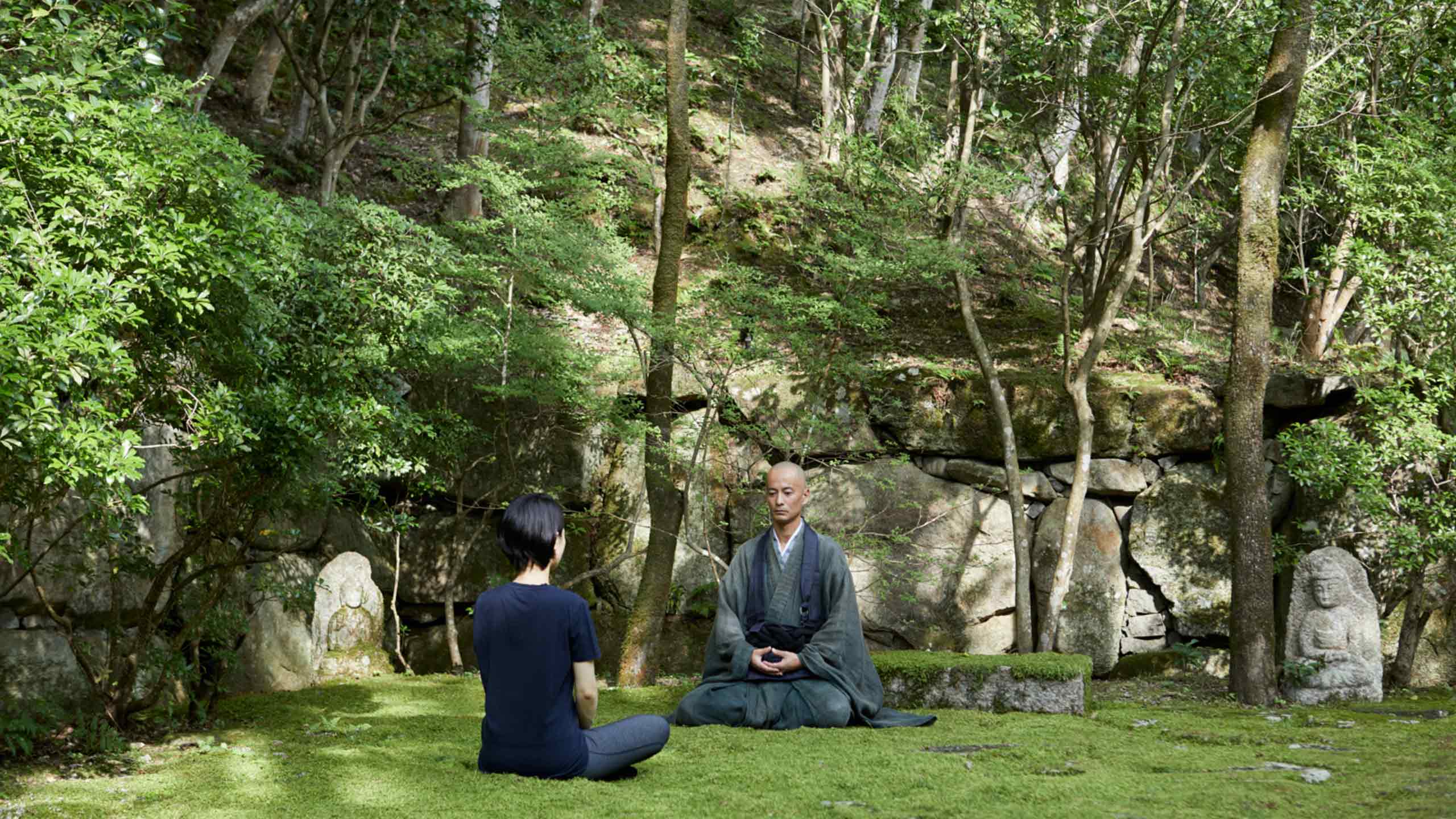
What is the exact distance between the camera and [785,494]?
219 inches

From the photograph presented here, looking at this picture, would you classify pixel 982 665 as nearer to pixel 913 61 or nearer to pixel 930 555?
pixel 930 555

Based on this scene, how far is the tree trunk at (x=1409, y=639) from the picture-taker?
8609mm

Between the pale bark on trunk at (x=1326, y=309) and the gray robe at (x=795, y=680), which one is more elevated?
the pale bark on trunk at (x=1326, y=309)

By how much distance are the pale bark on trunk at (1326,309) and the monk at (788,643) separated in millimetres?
8151

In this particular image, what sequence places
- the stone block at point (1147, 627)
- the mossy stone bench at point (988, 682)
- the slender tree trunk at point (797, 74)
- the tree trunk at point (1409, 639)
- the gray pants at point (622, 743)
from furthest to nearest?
the slender tree trunk at point (797, 74) → the stone block at point (1147, 627) → the tree trunk at point (1409, 639) → the mossy stone bench at point (988, 682) → the gray pants at point (622, 743)

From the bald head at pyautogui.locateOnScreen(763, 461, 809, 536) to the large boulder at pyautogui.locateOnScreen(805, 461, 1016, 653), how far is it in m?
4.28

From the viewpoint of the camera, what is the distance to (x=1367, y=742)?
4785 millimetres

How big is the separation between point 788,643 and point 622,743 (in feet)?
6.34

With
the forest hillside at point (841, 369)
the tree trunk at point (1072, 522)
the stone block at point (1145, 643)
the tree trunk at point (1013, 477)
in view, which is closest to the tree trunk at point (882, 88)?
the forest hillside at point (841, 369)

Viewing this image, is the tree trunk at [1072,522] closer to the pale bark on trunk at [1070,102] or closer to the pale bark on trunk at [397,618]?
the pale bark on trunk at [1070,102]

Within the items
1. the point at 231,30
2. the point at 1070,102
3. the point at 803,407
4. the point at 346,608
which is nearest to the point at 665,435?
the point at 803,407

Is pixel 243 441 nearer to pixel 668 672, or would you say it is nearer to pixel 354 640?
pixel 354 640

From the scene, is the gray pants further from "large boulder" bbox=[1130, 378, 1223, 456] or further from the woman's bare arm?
"large boulder" bbox=[1130, 378, 1223, 456]

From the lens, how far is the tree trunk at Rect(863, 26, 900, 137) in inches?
528
